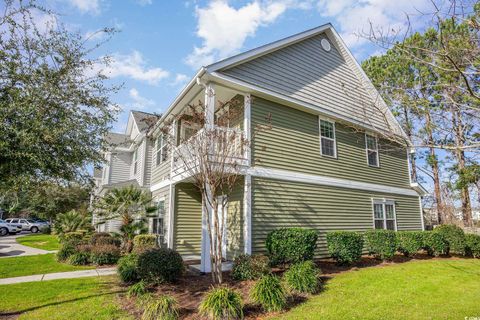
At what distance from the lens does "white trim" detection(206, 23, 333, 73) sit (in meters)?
9.93

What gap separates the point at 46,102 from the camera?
5922 millimetres

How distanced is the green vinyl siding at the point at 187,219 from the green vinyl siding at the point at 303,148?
3.96 m

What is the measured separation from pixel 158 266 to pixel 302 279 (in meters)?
3.85

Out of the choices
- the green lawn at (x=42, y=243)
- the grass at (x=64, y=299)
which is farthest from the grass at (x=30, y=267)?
the green lawn at (x=42, y=243)

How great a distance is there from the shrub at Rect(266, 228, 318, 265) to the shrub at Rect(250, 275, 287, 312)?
2393mm

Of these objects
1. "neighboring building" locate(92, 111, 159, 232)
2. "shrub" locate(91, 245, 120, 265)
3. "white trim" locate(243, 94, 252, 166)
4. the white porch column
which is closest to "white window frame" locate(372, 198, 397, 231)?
"white trim" locate(243, 94, 252, 166)

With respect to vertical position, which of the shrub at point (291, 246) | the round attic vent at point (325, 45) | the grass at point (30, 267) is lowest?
the grass at point (30, 267)

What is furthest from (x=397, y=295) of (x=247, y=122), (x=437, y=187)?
Answer: (x=437, y=187)

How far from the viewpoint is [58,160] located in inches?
235

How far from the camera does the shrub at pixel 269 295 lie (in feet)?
20.0

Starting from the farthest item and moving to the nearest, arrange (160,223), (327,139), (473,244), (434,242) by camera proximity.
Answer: (160,223), (327,139), (473,244), (434,242)

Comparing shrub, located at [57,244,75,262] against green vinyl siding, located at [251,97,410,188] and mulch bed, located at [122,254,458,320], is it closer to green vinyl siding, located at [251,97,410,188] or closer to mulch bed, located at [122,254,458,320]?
mulch bed, located at [122,254,458,320]

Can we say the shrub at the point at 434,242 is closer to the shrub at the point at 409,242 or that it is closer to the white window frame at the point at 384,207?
the shrub at the point at 409,242

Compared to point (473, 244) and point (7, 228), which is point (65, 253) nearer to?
point (473, 244)
